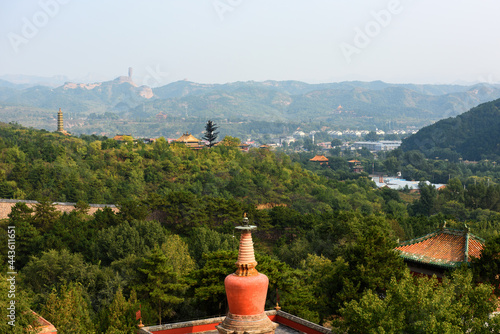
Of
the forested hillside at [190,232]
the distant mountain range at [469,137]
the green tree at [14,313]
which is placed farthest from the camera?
the distant mountain range at [469,137]

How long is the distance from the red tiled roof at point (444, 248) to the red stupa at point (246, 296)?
10925 mm

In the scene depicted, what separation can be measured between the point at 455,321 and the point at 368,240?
833cm

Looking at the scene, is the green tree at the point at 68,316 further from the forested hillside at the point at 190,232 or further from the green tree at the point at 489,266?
the green tree at the point at 489,266

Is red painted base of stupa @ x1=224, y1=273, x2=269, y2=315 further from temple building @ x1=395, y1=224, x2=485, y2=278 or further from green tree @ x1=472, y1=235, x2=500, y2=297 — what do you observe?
temple building @ x1=395, y1=224, x2=485, y2=278

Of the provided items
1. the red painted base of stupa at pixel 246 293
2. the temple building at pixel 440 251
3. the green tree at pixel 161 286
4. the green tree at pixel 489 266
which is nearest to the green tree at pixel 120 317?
the green tree at pixel 161 286

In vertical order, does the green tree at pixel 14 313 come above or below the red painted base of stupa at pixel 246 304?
below

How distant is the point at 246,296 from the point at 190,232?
104 ft

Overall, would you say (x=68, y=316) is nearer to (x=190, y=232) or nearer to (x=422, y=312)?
(x=422, y=312)

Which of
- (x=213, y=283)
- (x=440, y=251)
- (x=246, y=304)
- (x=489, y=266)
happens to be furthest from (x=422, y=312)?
(x=213, y=283)

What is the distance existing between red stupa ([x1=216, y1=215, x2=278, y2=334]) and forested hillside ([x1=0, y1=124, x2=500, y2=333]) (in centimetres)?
423

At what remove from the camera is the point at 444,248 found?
24.0m

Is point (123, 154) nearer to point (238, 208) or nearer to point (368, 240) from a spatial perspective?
point (238, 208)

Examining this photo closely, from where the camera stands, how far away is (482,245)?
2317 cm

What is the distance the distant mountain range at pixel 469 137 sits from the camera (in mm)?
156750
